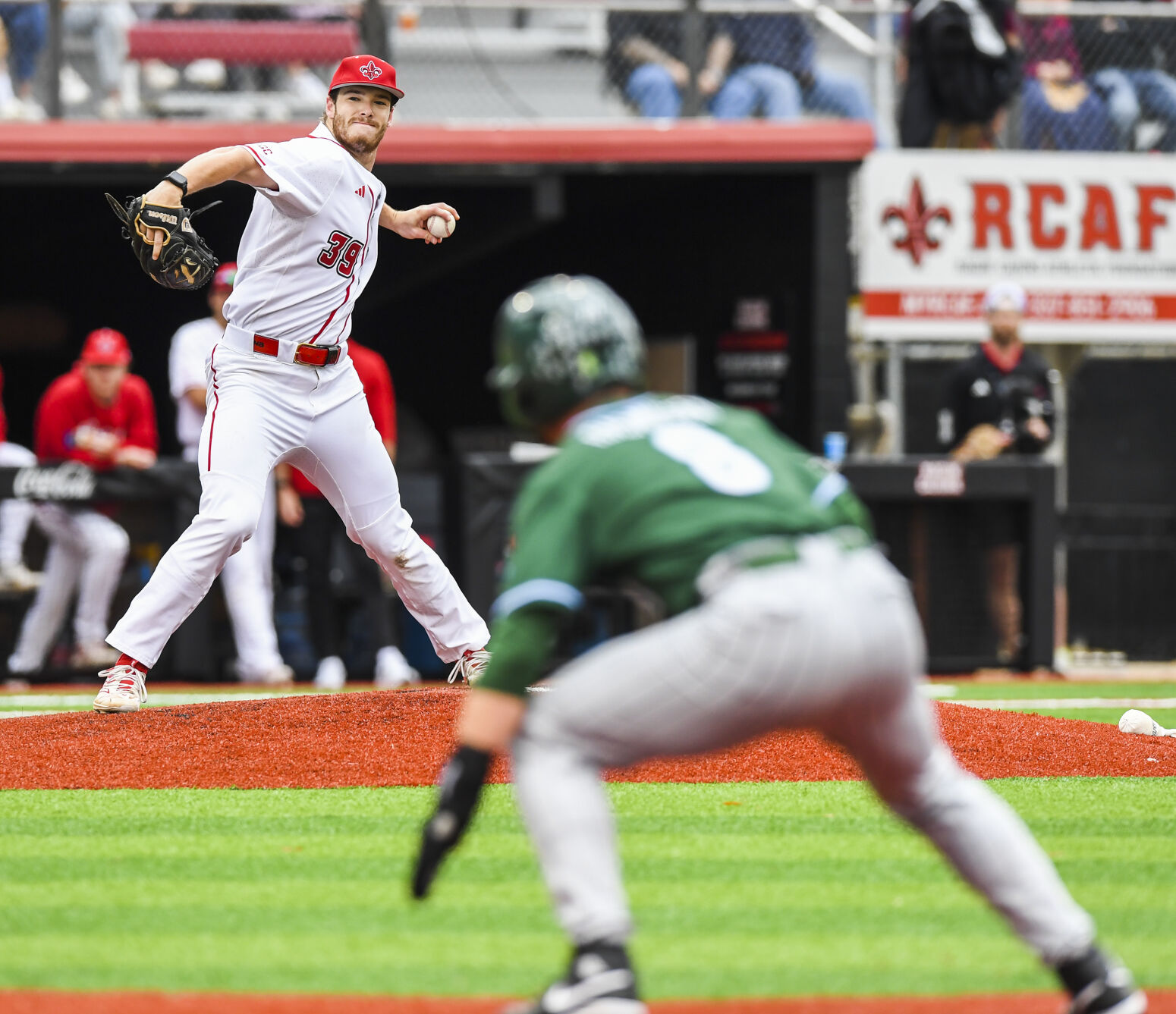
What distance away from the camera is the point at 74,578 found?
11344mm

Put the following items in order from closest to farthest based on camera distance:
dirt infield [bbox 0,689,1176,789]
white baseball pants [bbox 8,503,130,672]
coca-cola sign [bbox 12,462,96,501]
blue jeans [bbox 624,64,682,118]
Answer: dirt infield [bbox 0,689,1176,789]
white baseball pants [bbox 8,503,130,672]
coca-cola sign [bbox 12,462,96,501]
blue jeans [bbox 624,64,682,118]

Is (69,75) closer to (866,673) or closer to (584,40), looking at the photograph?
(584,40)

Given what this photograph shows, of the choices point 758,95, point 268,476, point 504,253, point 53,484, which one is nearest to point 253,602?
point 53,484

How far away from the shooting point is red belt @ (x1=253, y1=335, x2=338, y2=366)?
22.9ft

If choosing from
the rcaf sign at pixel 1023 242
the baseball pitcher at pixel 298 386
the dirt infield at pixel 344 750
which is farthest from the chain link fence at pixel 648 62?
→ the dirt infield at pixel 344 750

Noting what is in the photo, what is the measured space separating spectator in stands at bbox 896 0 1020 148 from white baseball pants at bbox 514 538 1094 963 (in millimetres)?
10799

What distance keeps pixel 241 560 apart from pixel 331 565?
0.82 m

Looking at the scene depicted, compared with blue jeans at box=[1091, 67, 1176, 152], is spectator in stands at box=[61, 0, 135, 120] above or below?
above

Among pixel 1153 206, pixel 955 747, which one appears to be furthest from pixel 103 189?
pixel 955 747

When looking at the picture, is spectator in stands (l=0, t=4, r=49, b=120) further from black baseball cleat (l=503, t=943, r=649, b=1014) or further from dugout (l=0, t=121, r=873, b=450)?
black baseball cleat (l=503, t=943, r=649, b=1014)

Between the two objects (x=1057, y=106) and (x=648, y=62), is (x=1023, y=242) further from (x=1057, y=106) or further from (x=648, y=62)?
(x=648, y=62)

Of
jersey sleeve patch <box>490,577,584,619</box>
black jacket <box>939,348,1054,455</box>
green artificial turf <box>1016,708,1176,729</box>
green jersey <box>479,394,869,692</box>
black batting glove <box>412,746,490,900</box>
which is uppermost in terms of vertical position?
green jersey <box>479,394,869,692</box>

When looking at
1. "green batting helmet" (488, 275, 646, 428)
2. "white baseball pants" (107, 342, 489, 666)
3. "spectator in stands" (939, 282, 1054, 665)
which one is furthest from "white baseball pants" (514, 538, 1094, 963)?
"spectator in stands" (939, 282, 1054, 665)

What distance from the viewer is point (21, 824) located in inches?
230
